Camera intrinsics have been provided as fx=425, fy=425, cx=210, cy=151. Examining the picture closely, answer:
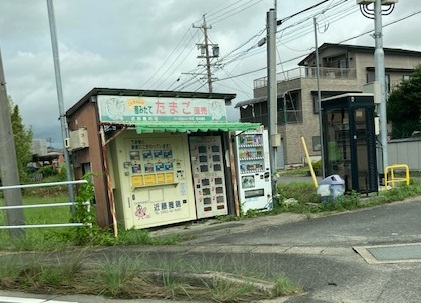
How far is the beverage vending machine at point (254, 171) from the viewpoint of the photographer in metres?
11.8

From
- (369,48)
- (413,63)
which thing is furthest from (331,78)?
(413,63)

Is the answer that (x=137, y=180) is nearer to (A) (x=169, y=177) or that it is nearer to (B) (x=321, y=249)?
(A) (x=169, y=177)

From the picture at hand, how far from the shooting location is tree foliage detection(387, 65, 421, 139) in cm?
3256

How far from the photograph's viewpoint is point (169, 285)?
532 centimetres

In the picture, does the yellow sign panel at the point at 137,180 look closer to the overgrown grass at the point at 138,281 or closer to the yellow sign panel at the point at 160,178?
the yellow sign panel at the point at 160,178

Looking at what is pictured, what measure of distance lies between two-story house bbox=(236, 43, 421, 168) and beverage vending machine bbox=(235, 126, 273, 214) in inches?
968

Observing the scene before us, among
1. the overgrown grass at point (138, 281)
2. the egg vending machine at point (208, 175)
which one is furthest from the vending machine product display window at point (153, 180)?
the overgrown grass at point (138, 281)

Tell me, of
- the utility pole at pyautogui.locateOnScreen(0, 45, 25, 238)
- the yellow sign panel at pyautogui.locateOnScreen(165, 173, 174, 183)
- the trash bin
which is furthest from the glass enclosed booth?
the utility pole at pyautogui.locateOnScreen(0, 45, 25, 238)

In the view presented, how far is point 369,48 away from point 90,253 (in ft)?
130

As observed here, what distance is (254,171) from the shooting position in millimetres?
12023

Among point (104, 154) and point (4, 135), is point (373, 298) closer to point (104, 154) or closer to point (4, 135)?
point (104, 154)

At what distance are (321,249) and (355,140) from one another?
5.81m

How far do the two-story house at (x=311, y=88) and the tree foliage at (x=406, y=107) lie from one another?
5.09 meters

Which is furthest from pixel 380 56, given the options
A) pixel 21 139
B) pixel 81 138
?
pixel 21 139
